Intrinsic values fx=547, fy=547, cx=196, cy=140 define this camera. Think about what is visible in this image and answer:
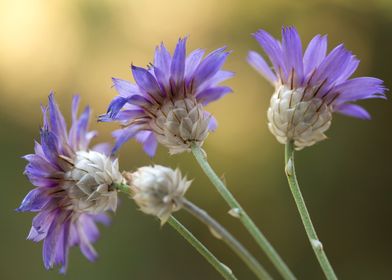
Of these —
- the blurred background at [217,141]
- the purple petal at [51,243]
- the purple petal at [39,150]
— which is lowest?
the blurred background at [217,141]

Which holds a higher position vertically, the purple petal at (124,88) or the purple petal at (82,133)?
the purple petal at (124,88)

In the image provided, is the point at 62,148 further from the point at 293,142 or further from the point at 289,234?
the point at 289,234

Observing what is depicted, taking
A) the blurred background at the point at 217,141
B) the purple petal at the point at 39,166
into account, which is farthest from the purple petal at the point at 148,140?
the blurred background at the point at 217,141

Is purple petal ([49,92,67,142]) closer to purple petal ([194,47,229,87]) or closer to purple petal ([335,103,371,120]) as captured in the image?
purple petal ([194,47,229,87])

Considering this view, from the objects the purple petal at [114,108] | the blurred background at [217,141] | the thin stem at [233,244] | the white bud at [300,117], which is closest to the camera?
the thin stem at [233,244]

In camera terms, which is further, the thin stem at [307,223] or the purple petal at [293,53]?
the purple petal at [293,53]

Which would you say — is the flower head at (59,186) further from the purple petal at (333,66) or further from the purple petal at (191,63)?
the purple petal at (333,66)

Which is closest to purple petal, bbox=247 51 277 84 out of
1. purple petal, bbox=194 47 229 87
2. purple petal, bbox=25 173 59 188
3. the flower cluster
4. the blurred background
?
the flower cluster
